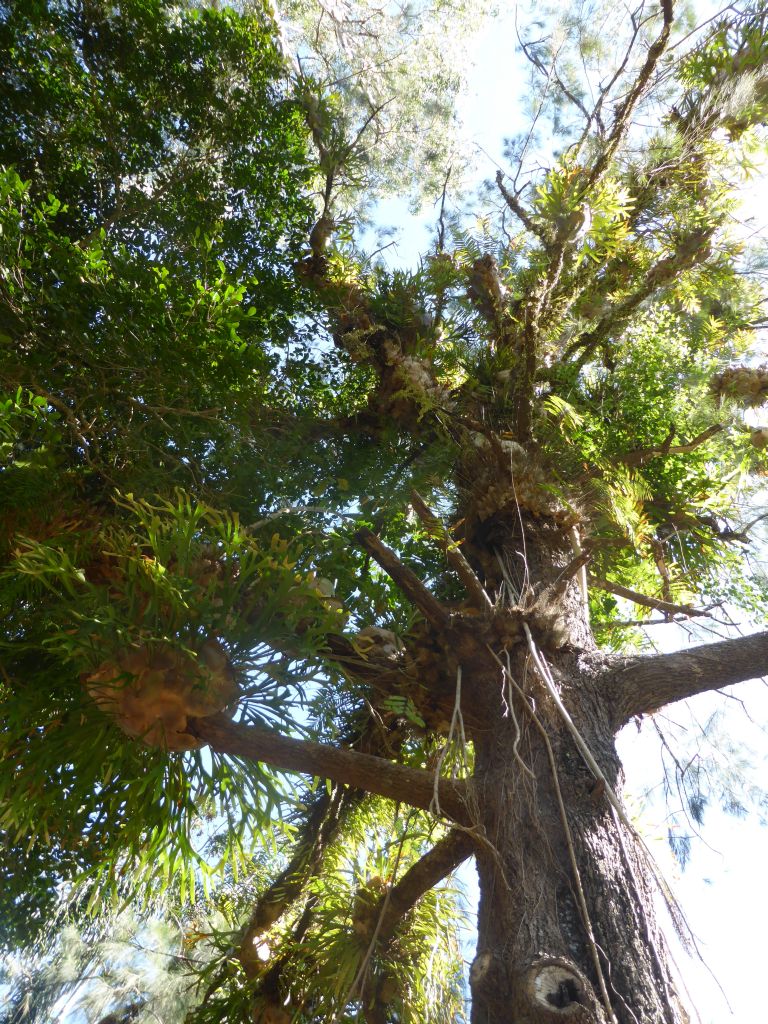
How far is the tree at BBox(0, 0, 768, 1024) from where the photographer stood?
1.77m

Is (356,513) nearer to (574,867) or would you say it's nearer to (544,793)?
(544,793)

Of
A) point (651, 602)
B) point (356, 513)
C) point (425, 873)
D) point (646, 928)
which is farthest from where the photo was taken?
point (356, 513)

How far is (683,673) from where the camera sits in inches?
77.3

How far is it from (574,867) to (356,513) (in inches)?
66.4

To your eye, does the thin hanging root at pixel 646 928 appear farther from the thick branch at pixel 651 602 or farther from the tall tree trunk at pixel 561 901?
the thick branch at pixel 651 602

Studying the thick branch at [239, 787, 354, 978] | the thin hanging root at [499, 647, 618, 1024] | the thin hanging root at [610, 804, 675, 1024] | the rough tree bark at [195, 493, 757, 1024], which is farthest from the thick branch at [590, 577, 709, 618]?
the thick branch at [239, 787, 354, 978]

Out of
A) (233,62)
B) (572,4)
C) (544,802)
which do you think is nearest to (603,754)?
(544,802)

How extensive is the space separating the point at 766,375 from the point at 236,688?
2744mm

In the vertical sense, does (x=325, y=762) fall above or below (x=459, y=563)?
below

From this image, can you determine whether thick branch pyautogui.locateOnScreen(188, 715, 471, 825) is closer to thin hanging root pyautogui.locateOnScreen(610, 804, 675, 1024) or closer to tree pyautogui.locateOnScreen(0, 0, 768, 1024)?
tree pyautogui.locateOnScreen(0, 0, 768, 1024)

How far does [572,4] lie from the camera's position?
491cm

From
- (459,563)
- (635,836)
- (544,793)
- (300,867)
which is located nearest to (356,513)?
(459,563)

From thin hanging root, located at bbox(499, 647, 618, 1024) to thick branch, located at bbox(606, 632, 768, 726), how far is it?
10.2 inches

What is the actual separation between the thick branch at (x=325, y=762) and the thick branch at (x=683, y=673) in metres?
0.55
